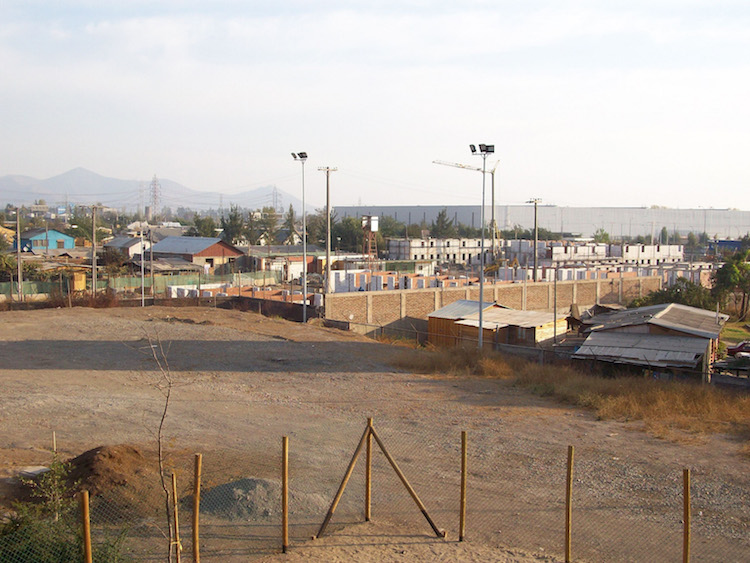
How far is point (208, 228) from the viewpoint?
97.7 m

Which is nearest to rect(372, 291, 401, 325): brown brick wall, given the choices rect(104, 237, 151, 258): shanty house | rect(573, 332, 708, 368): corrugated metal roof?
rect(573, 332, 708, 368): corrugated metal roof

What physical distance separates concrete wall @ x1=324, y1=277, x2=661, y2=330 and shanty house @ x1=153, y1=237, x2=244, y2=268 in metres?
28.7

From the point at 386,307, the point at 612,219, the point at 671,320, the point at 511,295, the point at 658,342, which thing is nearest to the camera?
the point at 658,342

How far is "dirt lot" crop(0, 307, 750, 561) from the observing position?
830 centimetres

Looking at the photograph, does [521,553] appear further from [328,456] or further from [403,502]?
[328,456]

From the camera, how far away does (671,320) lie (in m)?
24.3

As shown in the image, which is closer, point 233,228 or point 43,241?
point 43,241

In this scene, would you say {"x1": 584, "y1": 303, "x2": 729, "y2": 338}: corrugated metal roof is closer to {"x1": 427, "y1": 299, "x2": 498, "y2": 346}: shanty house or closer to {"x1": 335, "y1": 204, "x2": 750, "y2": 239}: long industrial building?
{"x1": 427, "y1": 299, "x2": 498, "y2": 346}: shanty house

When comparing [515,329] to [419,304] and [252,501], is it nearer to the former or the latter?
[419,304]

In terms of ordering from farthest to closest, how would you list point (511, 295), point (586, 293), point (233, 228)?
point (233, 228) < point (586, 293) < point (511, 295)

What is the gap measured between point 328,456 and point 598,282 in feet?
134

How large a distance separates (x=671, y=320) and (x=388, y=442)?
15.6 m

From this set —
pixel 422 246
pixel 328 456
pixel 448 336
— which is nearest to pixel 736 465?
pixel 328 456

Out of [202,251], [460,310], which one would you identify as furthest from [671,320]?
[202,251]
